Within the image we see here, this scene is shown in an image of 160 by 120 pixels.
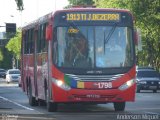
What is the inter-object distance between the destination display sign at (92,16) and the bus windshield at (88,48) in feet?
0.98

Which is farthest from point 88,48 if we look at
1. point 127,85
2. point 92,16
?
point 127,85

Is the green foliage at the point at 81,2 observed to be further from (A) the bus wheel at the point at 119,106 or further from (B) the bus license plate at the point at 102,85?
(B) the bus license plate at the point at 102,85

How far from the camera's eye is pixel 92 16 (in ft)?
78.2

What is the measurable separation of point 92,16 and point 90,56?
4.44 feet

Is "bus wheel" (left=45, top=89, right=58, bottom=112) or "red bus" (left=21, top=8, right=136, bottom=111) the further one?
"bus wheel" (left=45, top=89, right=58, bottom=112)

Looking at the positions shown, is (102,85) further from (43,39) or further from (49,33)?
(43,39)

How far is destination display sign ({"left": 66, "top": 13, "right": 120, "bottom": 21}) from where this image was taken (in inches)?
932

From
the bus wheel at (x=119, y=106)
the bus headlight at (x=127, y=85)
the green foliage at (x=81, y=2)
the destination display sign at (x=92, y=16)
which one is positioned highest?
the green foliage at (x=81, y=2)

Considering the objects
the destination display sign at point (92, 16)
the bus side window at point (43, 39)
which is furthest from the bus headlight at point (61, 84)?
the destination display sign at point (92, 16)

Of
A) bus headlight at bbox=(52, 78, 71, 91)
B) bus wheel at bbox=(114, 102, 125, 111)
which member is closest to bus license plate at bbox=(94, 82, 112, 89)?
bus headlight at bbox=(52, 78, 71, 91)

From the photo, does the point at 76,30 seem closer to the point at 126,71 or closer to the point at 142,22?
the point at 126,71

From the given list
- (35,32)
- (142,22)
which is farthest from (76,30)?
(142,22)

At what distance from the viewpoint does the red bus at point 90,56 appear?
2327 centimetres

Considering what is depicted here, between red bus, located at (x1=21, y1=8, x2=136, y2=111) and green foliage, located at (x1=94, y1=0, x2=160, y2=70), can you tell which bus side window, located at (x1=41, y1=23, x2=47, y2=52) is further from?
green foliage, located at (x1=94, y1=0, x2=160, y2=70)
